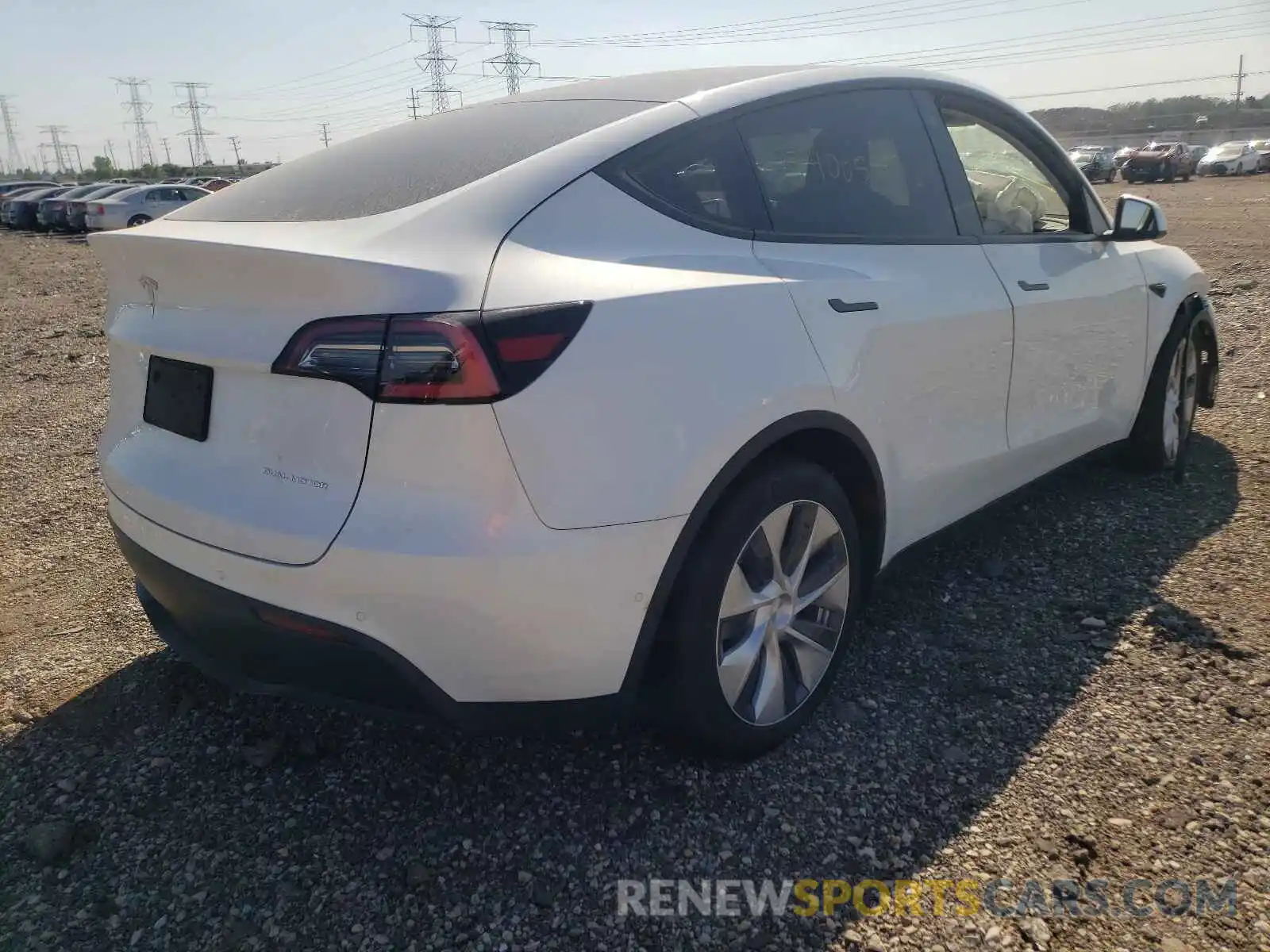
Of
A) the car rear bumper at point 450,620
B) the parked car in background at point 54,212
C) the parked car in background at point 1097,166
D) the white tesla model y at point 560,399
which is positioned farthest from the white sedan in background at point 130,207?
the parked car in background at point 1097,166

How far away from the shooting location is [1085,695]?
9.15 ft

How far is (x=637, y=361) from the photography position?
2.00 m

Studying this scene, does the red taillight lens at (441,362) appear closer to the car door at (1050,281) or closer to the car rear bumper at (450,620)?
the car rear bumper at (450,620)

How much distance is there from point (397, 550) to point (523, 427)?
341mm

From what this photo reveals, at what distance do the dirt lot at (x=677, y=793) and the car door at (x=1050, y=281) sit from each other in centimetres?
46

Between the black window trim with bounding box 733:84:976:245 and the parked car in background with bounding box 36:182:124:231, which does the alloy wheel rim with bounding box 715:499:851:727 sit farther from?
the parked car in background with bounding box 36:182:124:231

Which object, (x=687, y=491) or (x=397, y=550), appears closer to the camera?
(x=397, y=550)

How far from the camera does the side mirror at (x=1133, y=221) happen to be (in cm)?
380

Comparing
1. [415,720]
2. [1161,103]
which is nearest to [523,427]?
[415,720]

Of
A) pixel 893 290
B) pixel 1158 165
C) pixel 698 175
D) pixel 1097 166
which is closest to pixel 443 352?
pixel 698 175

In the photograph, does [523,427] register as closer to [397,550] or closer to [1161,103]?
[397,550]

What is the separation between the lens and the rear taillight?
1.83 meters

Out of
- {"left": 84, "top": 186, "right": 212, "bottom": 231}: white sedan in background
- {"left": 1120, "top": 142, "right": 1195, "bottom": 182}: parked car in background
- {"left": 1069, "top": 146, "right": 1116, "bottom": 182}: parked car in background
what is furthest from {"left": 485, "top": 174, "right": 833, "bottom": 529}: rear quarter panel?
{"left": 1120, "top": 142, "right": 1195, "bottom": 182}: parked car in background

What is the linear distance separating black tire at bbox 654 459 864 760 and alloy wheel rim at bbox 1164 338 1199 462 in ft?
8.65
